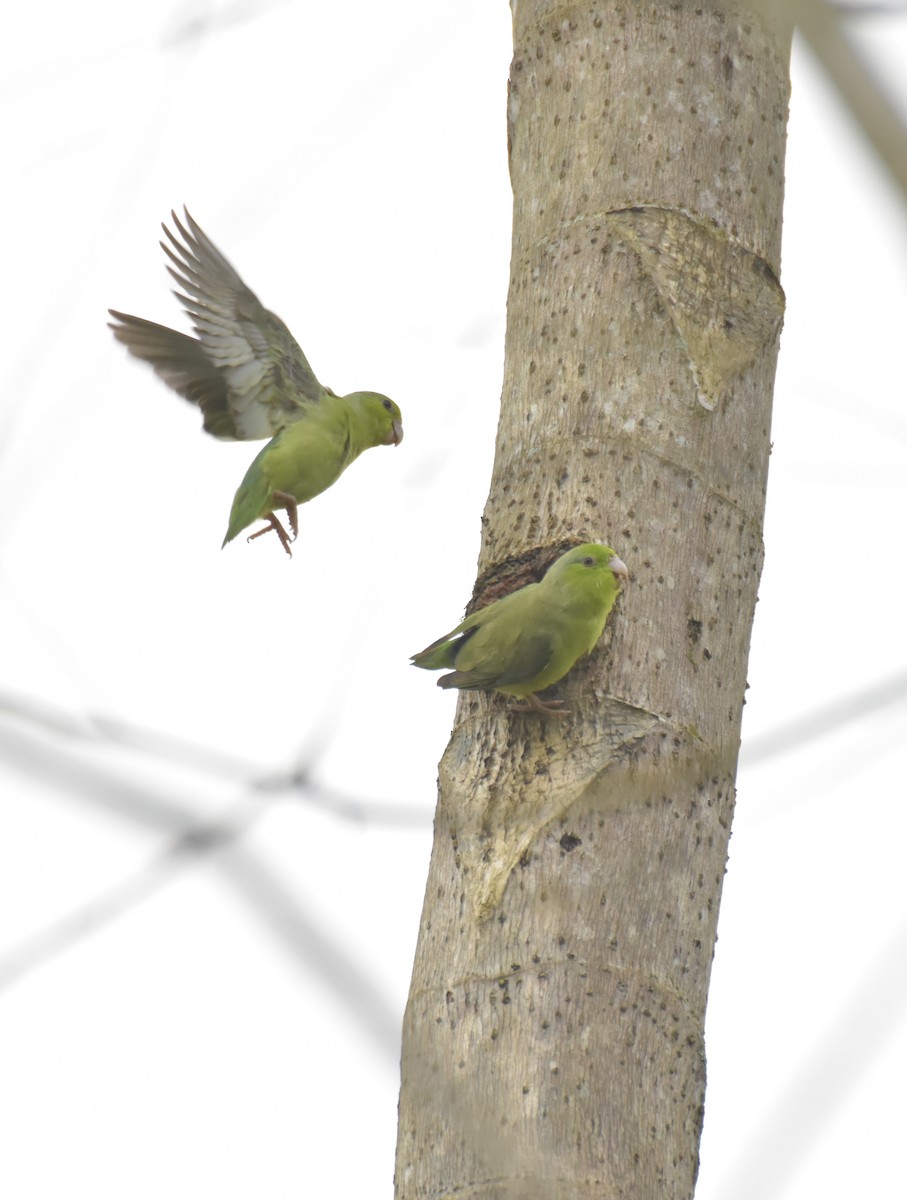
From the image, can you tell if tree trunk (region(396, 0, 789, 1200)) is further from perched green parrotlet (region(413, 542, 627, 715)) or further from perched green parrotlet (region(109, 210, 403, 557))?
perched green parrotlet (region(109, 210, 403, 557))

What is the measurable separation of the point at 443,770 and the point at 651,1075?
76 centimetres

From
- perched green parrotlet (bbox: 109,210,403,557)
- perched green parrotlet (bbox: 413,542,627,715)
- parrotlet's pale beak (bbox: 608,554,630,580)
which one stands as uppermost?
perched green parrotlet (bbox: 109,210,403,557)

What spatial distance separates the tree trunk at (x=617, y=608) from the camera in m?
2.42

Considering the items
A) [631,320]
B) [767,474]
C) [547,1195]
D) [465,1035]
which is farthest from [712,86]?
[547,1195]

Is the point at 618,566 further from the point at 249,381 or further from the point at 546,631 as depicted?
the point at 249,381

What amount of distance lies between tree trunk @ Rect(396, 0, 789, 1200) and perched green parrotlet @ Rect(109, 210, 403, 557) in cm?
114

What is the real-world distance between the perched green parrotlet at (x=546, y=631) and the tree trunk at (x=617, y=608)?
1.8 inches

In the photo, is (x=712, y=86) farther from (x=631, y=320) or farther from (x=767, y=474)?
(x=767, y=474)

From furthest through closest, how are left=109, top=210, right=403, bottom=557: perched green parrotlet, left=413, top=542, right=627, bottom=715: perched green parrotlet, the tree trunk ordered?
left=109, top=210, right=403, bottom=557: perched green parrotlet → left=413, top=542, right=627, bottom=715: perched green parrotlet → the tree trunk

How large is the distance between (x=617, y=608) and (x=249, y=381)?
1.84 metres

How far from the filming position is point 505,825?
107 inches

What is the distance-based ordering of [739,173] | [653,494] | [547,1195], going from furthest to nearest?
[739,173]
[653,494]
[547,1195]

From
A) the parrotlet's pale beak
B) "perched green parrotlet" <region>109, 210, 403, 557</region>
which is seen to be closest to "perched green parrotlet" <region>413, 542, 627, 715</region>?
the parrotlet's pale beak

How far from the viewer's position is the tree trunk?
242 centimetres
